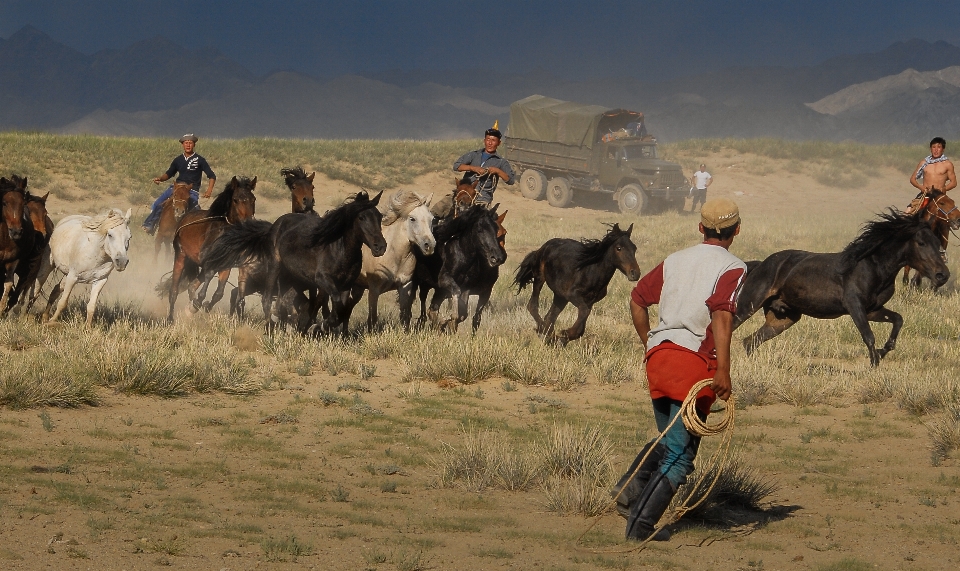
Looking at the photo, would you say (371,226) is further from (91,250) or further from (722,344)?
(722,344)

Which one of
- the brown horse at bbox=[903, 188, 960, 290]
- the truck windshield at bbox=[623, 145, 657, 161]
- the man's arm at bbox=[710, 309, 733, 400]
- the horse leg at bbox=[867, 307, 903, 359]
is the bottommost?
the horse leg at bbox=[867, 307, 903, 359]

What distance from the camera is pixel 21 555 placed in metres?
5.88

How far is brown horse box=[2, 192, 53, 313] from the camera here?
13727 millimetres

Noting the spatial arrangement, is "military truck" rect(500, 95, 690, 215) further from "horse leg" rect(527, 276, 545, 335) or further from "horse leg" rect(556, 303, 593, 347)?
"horse leg" rect(556, 303, 593, 347)

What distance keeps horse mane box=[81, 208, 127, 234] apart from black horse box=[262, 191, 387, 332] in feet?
5.71

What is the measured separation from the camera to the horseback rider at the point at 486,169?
1451cm

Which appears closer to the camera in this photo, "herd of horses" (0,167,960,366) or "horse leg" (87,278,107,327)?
"herd of horses" (0,167,960,366)

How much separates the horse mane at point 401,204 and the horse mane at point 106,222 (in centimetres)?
296

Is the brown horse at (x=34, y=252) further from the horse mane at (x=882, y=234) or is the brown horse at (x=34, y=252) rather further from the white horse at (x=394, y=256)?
the horse mane at (x=882, y=234)

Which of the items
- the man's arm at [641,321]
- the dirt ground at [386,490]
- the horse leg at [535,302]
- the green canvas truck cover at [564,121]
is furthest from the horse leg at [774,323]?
the green canvas truck cover at [564,121]

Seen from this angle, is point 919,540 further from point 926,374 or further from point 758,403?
point 926,374

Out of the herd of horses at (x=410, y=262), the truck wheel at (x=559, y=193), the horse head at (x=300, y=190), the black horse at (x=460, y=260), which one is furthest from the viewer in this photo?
the truck wheel at (x=559, y=193)

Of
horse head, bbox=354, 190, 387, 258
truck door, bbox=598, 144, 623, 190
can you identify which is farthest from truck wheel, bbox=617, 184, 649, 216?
horse head, bbox=354, 190, 387, 258

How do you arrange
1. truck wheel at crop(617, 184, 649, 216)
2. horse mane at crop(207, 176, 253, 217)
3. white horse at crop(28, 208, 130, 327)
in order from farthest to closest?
truck wheel at crop(617, 184, 649, 216) → horse mane at crop(207, 176, 253, 217) → white horse at crop(28, 208, 130, 327)
